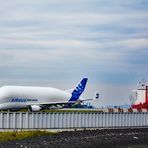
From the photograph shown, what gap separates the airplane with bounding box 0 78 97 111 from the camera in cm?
7156

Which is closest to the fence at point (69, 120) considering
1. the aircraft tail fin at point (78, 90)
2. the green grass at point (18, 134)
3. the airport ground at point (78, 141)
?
the green grass at point (18, 134)

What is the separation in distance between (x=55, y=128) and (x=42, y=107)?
40393 millimetres

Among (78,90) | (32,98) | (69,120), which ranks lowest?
(69,120)

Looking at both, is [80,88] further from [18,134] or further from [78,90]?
[18,134]

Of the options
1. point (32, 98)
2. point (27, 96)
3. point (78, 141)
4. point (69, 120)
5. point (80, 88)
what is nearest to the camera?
point (78, 141)

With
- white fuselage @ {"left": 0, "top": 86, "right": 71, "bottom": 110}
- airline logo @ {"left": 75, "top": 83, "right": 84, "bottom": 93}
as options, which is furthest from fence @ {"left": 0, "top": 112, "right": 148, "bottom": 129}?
airline logo @ {"left": 75, "top": 83, "right": 84, "bottom": 93}

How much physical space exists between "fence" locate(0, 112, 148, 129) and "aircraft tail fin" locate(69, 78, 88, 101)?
45.3m

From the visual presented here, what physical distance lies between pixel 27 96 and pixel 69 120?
38.1 meters

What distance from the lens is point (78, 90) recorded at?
92.7m

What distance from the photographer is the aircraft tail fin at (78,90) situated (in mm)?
88856

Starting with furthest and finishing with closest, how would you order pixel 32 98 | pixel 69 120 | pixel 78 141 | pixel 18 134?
pixel 32 98
pixel 69 120
pixel 18 134
pixel 78 141

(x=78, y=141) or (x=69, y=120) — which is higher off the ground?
(x=69, y=120)

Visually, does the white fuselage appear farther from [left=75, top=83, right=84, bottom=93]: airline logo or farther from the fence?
the fence

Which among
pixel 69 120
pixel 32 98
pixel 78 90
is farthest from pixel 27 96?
pixel 69 120
